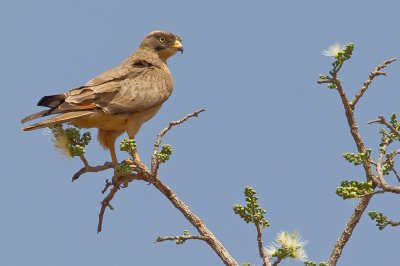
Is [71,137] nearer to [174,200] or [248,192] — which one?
[174,200]

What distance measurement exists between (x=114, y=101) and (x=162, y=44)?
2264 mm

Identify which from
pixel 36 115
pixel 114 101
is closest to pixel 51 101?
pixel 36 115

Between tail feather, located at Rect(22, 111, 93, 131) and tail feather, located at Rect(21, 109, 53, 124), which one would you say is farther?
tail feather, located at Rect(21, 109, 53, 124)

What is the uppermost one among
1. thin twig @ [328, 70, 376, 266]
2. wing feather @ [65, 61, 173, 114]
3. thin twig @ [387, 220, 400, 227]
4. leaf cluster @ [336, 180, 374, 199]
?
wing feather @ [65, 61, 173, 114]

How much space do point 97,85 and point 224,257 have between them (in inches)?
131

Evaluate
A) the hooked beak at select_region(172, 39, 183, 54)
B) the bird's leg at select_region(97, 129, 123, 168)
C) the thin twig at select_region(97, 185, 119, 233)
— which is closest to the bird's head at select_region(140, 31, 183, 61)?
the hooked beak at select_region(172, 39, 183, 54)

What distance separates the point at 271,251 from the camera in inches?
185

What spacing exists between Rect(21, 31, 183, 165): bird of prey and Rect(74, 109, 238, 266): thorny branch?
1060 mm

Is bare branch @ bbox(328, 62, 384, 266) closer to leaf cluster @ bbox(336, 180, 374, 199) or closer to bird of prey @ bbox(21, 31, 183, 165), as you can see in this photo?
leaf cluster @ bbox(336, 180, 374, 199)

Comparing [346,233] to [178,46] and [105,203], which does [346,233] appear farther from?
[178,46]

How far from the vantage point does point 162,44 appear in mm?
9500

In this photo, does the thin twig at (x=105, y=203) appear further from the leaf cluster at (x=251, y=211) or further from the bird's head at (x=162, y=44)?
the bird's head at (x=162, y=44)

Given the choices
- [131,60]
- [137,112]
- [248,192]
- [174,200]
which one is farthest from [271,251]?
[131,60]

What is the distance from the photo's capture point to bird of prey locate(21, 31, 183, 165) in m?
7.04
